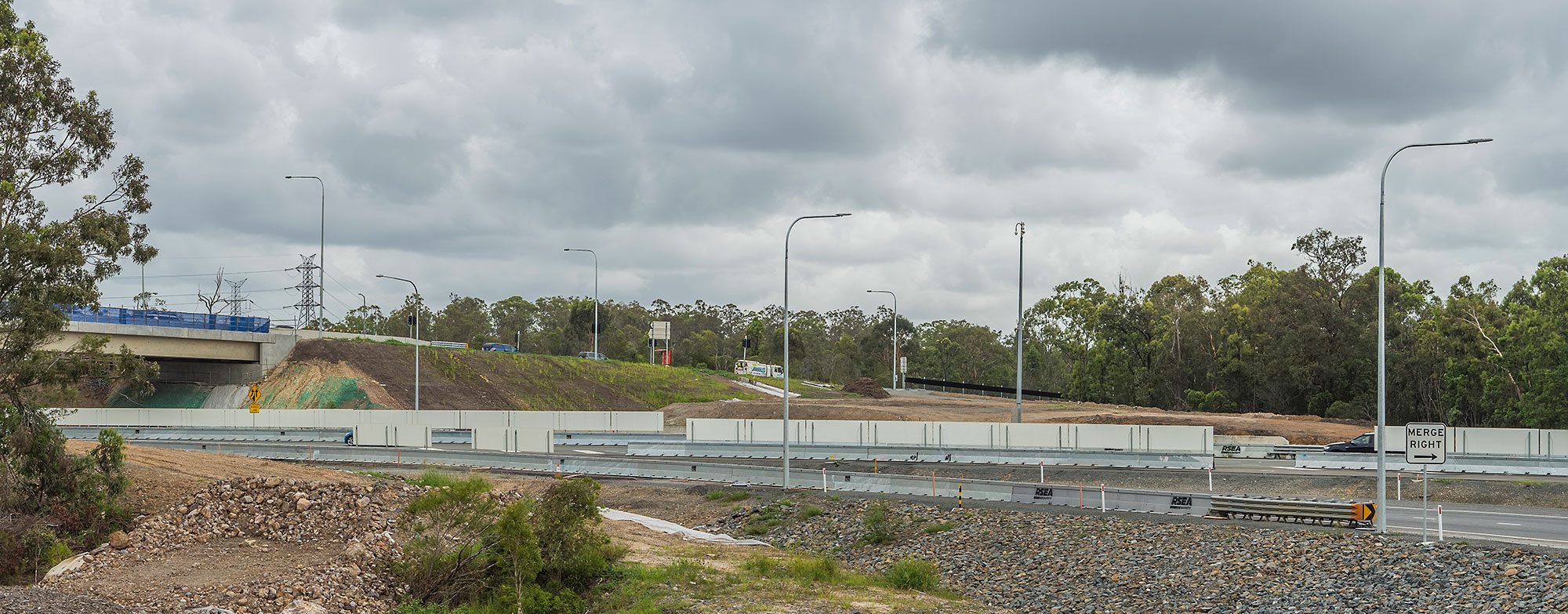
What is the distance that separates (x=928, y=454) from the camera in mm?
46438

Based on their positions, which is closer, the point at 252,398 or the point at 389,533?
the point at 389,533

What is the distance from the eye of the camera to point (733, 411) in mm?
76438

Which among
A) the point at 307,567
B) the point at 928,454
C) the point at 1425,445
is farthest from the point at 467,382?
the point at 1425,445

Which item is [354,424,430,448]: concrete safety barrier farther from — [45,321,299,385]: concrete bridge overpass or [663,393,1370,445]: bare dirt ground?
[663,393,1370,445]: bare dirt ground

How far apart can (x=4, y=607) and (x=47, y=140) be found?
47.0 feet

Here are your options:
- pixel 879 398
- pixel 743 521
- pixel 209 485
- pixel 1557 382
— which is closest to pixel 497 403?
pixel 879 398

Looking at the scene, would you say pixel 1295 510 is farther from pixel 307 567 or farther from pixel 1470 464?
pixel 307 567

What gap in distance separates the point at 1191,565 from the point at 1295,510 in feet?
14.0

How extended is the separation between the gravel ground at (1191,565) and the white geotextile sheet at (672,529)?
131 cm

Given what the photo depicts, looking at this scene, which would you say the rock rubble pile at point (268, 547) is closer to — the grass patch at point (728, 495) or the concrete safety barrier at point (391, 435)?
the grass patch at point (728, 495)

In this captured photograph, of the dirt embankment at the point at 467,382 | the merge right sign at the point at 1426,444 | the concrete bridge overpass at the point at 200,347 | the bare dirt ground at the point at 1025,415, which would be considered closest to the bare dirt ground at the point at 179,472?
the merge right sign at the point at 1426,444

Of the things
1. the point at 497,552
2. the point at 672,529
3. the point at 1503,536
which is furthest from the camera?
the point at 672,529

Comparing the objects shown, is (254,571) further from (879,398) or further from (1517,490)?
(879,398)

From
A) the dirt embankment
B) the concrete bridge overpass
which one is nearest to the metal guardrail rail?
the concrete bridge overpass
